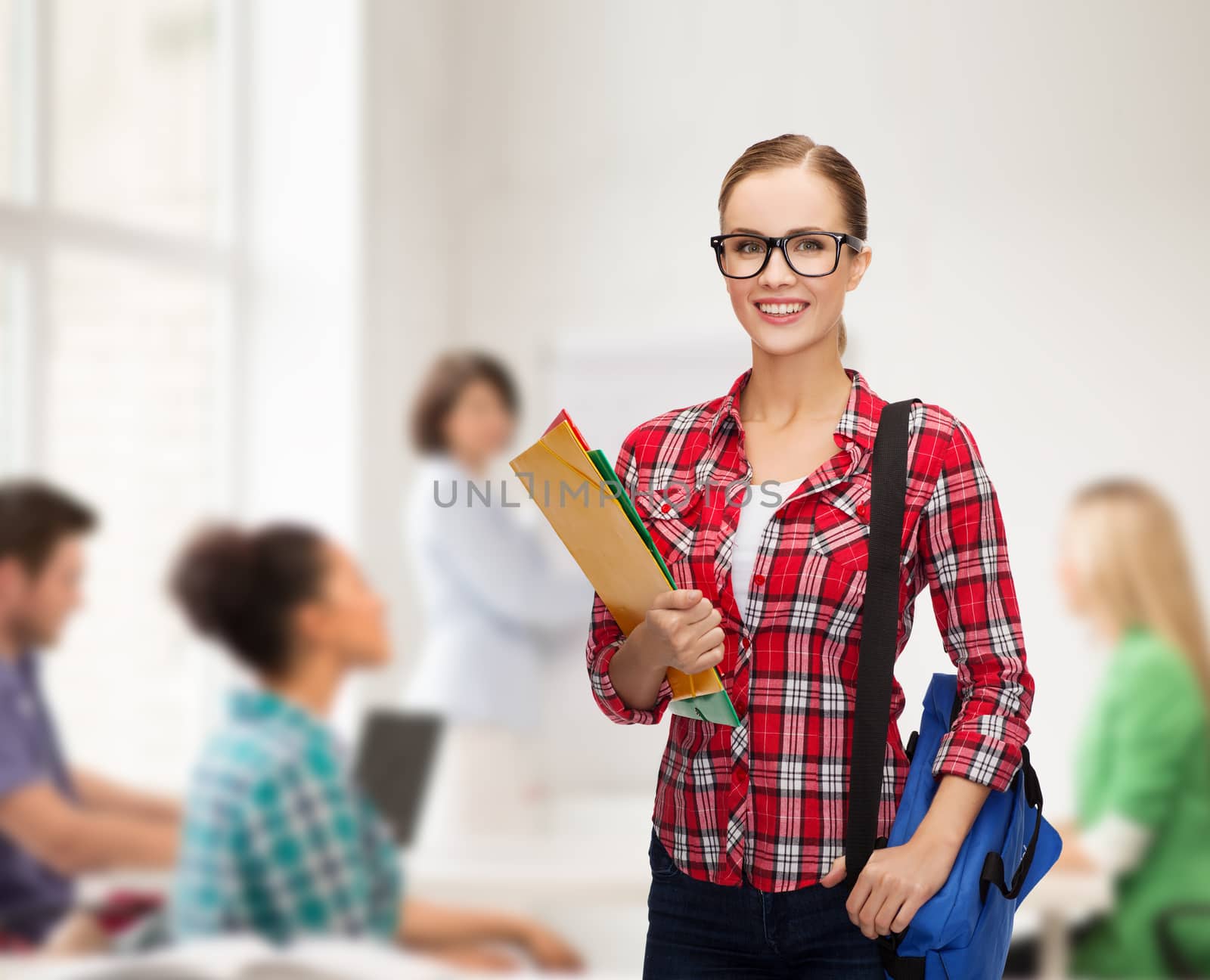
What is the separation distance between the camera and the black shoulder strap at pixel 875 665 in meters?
0.80

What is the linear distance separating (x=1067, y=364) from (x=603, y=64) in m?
1.30

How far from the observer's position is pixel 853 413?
0.86m

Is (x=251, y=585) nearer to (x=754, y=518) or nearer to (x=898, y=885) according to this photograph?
(x=754, y=518)

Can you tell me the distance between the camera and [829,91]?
2.45 meters

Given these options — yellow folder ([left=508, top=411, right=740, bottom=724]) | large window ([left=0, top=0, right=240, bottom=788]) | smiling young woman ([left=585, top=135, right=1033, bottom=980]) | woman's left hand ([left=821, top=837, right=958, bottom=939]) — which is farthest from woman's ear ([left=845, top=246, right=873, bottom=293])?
large window ([left=0, top=0, right=240, bottom=788])

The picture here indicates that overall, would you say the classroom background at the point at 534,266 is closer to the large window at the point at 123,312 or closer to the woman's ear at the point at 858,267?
the large window at the point at 123,312

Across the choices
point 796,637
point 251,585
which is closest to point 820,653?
point 796,637

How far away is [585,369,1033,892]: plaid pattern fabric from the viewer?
30.9 inches

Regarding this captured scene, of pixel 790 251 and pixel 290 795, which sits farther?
pixel 290 795

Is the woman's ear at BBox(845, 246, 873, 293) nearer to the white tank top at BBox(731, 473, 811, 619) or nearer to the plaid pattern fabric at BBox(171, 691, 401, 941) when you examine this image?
the white tank top at BBox(731, 473, 811, 619)

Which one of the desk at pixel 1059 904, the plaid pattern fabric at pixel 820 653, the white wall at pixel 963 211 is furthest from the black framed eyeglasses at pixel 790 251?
the desk at pixel 1059 904

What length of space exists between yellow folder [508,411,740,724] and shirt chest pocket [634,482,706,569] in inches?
1.9

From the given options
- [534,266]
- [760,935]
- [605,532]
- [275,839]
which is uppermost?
[534,266]

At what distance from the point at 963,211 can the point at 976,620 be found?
2153mm
